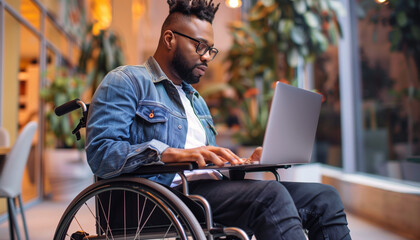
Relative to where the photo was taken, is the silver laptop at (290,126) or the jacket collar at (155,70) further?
the jacket collar at (155,70)

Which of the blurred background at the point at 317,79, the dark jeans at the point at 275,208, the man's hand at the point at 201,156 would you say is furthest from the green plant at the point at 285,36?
the man's hand at the point at 201,156

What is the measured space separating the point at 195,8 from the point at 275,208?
26.7 inches

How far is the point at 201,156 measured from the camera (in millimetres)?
1123

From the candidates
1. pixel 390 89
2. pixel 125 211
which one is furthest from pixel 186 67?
pixel 390 89

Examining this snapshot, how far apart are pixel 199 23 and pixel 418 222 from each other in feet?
7.23

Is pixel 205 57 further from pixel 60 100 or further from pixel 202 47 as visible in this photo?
pixel 60 100

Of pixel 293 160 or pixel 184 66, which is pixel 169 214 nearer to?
pixel 293 160

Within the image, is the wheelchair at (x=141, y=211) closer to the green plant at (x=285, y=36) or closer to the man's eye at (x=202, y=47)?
the man's eye at (x=202, y=47)

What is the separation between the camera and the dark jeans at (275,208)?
3.54 ft

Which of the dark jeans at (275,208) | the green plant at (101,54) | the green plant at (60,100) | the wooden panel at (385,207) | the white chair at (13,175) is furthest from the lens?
the green plant at (101,54)

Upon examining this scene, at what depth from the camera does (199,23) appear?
1.38 meters

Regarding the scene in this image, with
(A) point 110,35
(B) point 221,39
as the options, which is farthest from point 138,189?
(B) point 221,39

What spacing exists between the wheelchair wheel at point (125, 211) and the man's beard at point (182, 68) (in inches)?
16.2

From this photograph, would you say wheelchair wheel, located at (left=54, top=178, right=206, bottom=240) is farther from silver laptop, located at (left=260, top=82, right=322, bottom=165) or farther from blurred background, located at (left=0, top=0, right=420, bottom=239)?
blurred background, located at (left=0, top=0, right=420, bottom=239)
